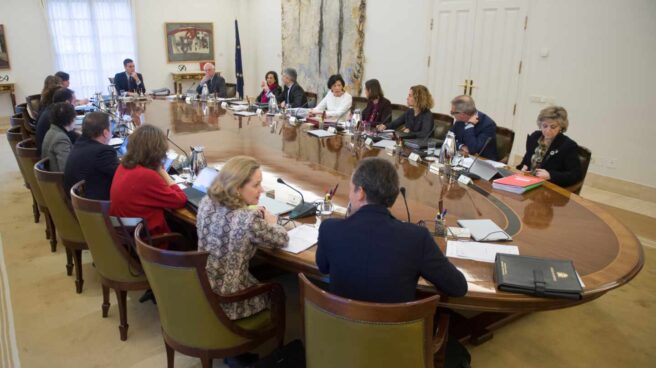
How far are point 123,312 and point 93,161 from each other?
878mm

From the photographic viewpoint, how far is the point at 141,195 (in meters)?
2.34

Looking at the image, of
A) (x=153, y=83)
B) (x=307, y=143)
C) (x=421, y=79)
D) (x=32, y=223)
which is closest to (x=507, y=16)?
(x=421, y=79)

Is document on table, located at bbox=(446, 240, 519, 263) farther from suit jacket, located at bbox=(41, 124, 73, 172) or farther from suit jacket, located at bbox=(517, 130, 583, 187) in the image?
suit jacket, located at bbox=(41, 124, 73, 172)

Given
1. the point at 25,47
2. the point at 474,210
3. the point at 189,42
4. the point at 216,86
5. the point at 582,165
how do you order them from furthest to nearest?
1. the point at 189,42
2. the point at 25,47
3. the point at 216,86
4. the point at 582,165
5. the point at 474,210

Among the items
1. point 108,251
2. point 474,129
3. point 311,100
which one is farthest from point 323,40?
point 108,251

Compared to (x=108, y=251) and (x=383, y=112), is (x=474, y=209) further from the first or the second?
(x=383, y=112)

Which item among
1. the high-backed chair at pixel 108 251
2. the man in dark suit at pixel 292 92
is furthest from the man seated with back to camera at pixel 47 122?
the man in dark suit at pixel 292 92

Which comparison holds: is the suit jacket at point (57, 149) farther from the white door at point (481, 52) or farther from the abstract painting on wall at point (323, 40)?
the abstract painting on wall at point (323, 40)

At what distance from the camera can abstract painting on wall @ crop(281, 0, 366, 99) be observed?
7391 mm

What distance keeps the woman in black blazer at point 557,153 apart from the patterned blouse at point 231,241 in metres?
1.91

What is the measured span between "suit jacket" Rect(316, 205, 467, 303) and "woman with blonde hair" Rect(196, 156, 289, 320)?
384 mm

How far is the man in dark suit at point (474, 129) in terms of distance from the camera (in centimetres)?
364

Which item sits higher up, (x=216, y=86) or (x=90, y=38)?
(x=90, y=38)

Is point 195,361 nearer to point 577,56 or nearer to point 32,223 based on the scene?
point 32,223
